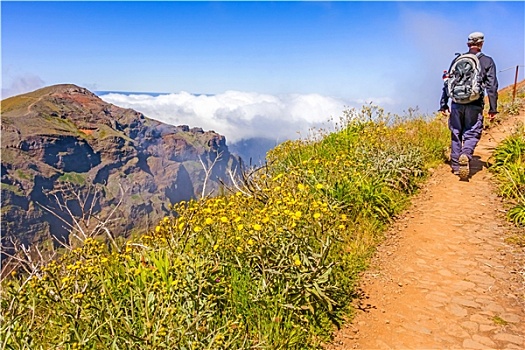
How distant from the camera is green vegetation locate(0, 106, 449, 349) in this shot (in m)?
2.54

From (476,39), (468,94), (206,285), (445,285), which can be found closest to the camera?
(206,285)

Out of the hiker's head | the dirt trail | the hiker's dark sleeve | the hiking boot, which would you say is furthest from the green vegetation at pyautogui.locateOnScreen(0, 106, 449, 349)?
the hiker's head

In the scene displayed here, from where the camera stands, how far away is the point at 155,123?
16275cm

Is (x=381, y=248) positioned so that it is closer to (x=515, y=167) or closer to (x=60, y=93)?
(x=515, y=167)

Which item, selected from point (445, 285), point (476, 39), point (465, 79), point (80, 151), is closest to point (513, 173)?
point (465, 79)

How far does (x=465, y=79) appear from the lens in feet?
22.0

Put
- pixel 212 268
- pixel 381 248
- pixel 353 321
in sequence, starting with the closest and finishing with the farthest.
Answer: pixel 212 268, pixel 353 321, pixel 381 248

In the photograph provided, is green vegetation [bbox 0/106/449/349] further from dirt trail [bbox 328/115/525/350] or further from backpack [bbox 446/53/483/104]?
backpack [bbox 446/53/483/104]

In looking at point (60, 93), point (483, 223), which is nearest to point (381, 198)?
point (483, 223)

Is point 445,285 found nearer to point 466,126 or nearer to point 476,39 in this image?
point 466,126

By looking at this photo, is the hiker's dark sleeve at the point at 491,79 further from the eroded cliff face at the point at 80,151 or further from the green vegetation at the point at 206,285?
the eroded cliff face at the point at 80,151

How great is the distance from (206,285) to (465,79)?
5.98 metres

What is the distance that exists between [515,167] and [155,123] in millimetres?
165045

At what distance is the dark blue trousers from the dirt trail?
118cm
